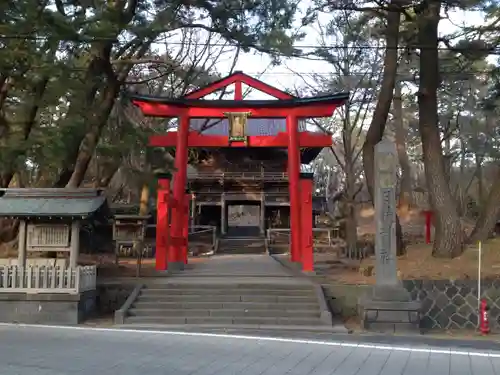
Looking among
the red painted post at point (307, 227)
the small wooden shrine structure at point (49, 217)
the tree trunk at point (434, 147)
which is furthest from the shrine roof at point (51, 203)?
the tree trunk at point (434, 147)

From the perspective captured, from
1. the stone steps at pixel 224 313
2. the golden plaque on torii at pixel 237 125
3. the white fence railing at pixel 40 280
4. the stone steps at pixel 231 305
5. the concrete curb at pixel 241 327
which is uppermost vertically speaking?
the golden plaque on torii at pixel 237 125

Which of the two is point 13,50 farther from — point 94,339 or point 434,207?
point 434,207

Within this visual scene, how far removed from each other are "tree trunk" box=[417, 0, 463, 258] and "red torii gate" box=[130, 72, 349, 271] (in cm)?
278

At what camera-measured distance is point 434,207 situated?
16.1 m

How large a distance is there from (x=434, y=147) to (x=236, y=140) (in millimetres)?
7045

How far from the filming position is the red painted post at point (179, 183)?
18130mm

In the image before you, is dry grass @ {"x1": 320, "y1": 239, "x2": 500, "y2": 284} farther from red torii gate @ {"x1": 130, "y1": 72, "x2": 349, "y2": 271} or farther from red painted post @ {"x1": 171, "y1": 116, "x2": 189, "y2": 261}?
red painted post @ {"x1": 171, "y1": 116, "x2": 189, "y2": 261}

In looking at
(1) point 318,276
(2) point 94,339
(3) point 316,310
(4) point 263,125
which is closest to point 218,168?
(4) point 263,125

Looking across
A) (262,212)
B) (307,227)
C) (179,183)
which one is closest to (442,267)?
(307,227)

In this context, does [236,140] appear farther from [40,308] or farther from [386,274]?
[40,308]

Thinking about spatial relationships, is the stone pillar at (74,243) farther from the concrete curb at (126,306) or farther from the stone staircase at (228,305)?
the stone staircase at (228,305)

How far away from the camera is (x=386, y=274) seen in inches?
477

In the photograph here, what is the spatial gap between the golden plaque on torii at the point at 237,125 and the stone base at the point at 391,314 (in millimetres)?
9677

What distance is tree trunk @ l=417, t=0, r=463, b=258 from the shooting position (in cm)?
1549
